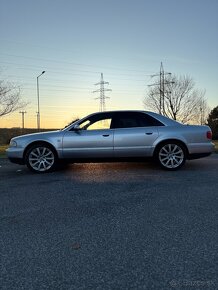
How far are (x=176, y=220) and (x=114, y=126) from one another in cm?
489

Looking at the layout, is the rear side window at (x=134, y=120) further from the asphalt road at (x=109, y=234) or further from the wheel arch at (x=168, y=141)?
the asphalt road at (x=109, y=234)

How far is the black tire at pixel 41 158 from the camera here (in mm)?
9438

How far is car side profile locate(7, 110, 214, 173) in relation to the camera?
9.31 meters

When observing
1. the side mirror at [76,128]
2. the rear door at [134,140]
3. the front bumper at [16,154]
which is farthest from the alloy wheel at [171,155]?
the front bumper at [16,154]

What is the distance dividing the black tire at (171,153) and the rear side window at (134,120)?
0.61 m

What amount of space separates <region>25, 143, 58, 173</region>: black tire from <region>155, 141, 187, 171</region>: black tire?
8.88 ft

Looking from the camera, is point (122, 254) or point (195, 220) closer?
point (122, 254)

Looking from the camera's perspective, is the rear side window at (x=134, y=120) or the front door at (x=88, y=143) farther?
the rear side window at (x=134, y=120)

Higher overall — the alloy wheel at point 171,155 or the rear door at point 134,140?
the rear door at point 134,140

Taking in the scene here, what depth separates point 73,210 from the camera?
18.1ft

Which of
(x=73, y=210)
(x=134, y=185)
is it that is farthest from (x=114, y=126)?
(x=73, y=210)

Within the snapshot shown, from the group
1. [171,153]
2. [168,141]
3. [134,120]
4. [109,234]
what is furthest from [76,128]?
[109,234]

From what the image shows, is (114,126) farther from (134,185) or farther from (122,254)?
(122,254)

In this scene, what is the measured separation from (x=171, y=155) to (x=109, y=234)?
5344 millimetres
